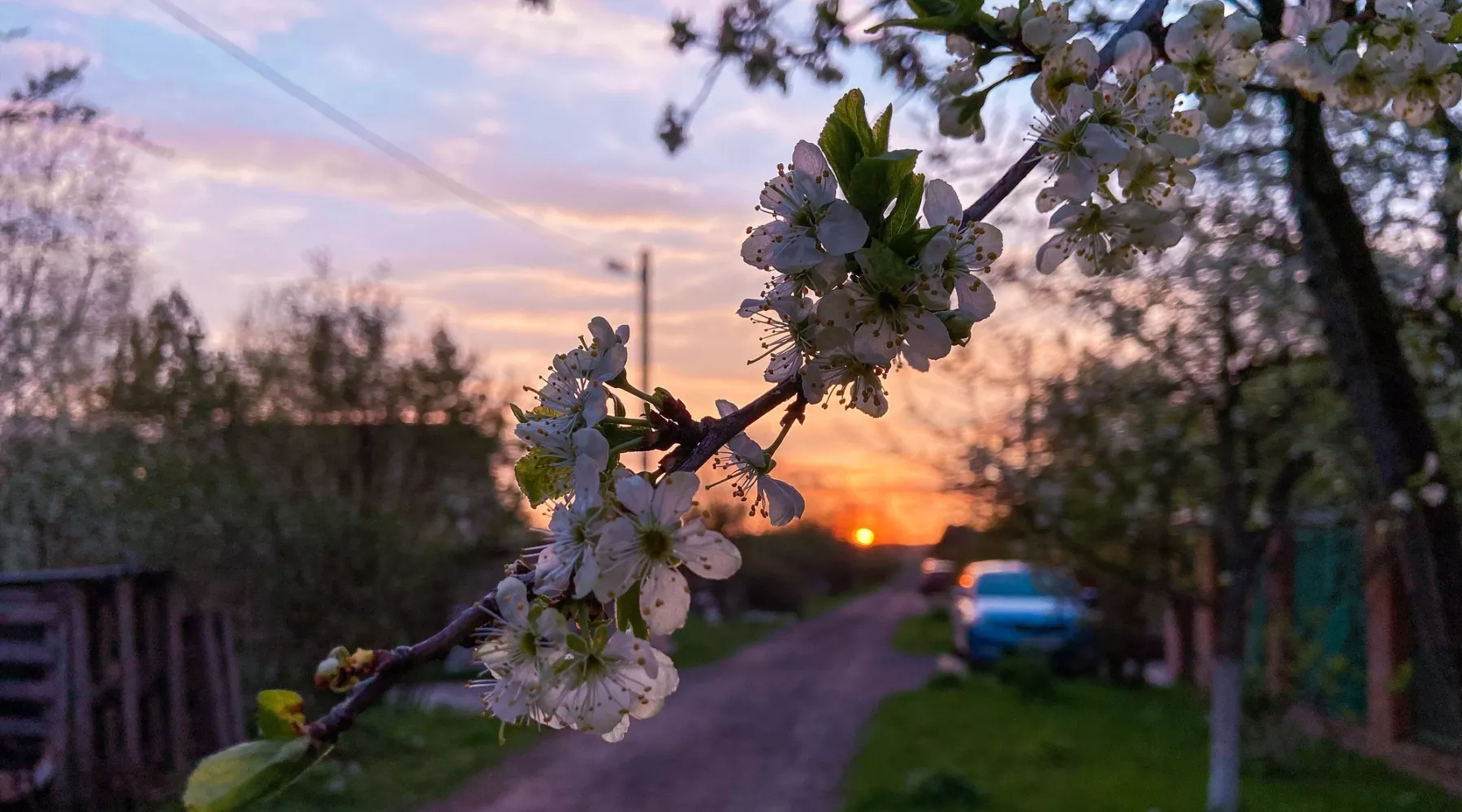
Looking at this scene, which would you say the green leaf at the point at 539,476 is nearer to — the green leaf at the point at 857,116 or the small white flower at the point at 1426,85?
the green leaf at the point at 857,116

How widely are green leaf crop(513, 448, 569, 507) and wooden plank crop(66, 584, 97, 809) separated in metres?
5.90

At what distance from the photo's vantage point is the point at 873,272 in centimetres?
117

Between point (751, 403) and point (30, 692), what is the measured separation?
243 inches

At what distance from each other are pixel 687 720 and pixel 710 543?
10.6 meters

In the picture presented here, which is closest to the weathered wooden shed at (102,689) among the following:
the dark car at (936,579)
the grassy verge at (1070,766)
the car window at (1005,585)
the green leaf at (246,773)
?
the grassy verge at (1070,766)

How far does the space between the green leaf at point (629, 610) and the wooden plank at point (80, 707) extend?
238 inches

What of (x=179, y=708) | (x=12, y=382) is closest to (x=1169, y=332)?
(x=179, y=708)

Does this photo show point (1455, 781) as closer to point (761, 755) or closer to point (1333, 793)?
point (1333, 793)

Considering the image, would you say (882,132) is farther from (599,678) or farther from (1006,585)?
(1006,585)

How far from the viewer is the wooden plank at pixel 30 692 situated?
5949 mm

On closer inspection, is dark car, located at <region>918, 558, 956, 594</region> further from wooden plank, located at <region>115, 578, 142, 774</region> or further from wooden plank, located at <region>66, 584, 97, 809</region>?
wooden plank, located at <region>66, 584, 97, 809</region>

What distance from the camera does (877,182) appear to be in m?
1.17

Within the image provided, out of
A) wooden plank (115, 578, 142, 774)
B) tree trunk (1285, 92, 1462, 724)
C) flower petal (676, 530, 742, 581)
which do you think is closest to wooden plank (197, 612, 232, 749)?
wooden plank (115, 578, 142, 774)

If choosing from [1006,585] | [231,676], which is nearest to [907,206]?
[231,676]
